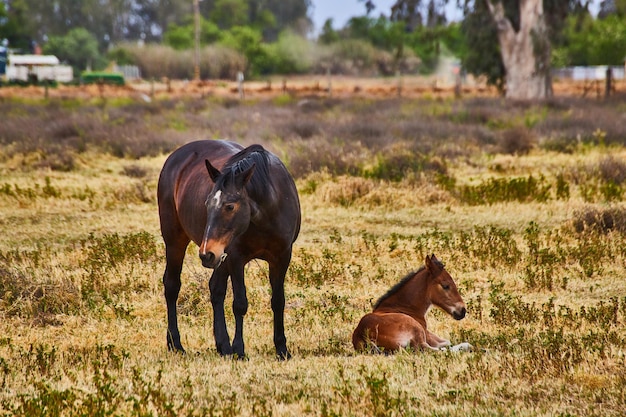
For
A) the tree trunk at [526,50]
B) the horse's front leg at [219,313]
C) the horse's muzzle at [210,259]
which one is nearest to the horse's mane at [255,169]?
the horse's muzzle at [210,259]

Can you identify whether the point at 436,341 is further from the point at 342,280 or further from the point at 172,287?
the point at 342,280

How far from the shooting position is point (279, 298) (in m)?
7.79

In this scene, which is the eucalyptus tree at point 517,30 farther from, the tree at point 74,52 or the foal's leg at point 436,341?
the tree at point 74,52

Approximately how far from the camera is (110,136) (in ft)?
80.9

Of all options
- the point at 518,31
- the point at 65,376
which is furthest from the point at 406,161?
the point at 518,31

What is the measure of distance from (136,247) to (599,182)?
9.00m

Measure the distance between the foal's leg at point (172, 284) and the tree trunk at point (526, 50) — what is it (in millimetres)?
29867

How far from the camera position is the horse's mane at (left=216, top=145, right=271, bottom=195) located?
23.1 feet

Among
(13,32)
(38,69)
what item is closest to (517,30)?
(38,69)

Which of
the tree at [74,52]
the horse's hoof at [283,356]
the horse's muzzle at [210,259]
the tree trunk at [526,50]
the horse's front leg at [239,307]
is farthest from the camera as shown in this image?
the tree at [74,52]

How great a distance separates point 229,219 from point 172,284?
77.6 inches

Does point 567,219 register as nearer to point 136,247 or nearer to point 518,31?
point 136,247

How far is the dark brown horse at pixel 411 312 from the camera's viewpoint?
7637 millimetres

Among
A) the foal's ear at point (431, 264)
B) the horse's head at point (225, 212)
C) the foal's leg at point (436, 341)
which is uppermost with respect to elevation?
the horse's head at point (225, 212)
